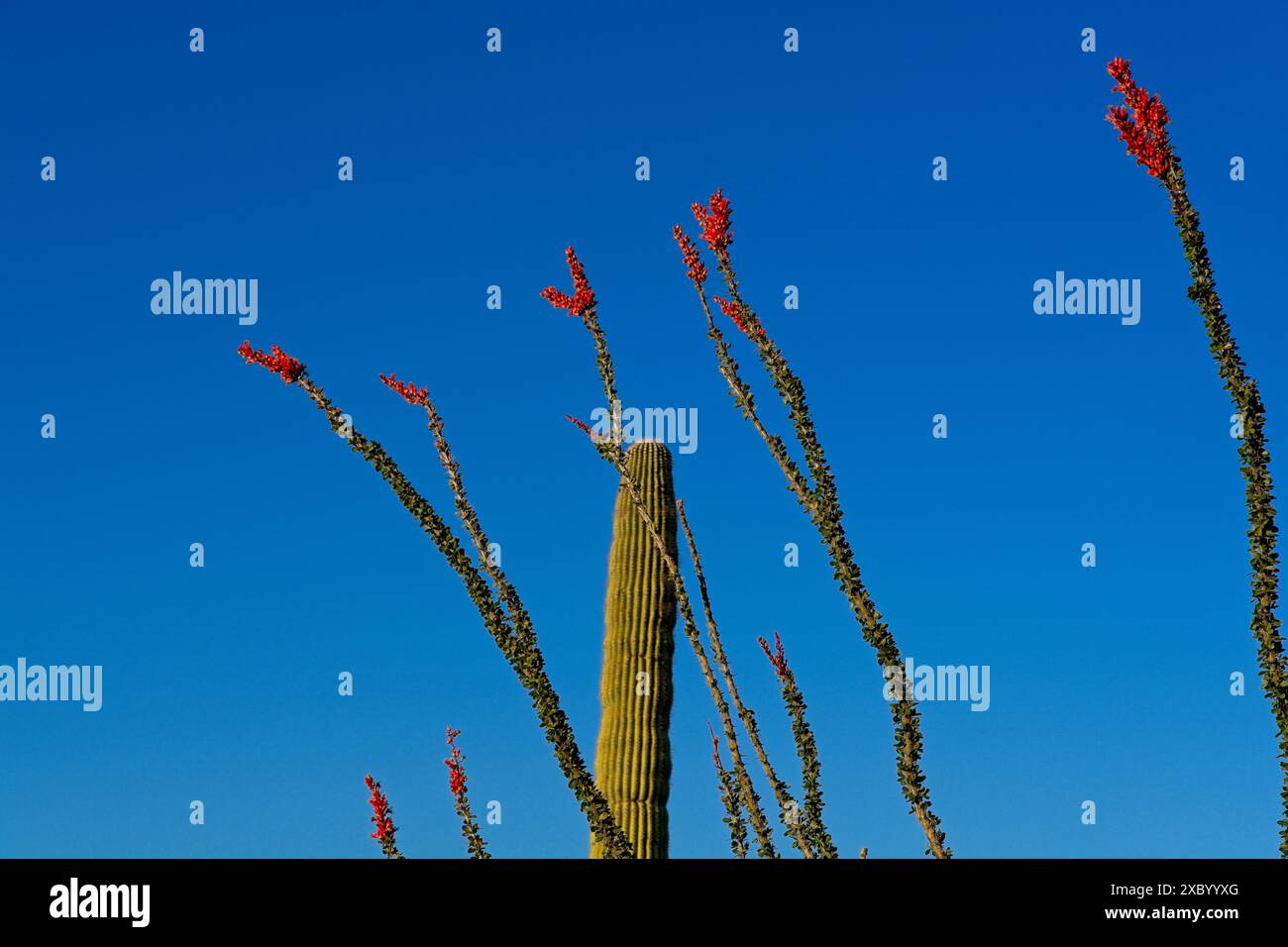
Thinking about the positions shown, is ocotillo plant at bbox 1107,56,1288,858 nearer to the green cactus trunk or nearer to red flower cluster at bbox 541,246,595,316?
red flower cluster at bbox 541,246,595,316

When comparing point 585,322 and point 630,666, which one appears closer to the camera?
point 585,322

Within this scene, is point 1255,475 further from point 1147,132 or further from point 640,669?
point 640,669

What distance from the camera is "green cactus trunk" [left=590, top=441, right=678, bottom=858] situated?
1412cm

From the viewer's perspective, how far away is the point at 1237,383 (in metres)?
5.49

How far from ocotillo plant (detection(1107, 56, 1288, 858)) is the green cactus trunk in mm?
8957

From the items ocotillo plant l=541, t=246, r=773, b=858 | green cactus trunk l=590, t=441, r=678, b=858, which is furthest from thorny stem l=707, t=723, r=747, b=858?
green cactus trunk l=590, t=441, r=678, b=858

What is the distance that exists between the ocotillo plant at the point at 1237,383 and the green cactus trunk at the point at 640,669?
29.4 ft

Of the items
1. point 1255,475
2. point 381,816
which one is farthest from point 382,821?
point 1255,475

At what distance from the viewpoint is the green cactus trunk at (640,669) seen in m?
14.1

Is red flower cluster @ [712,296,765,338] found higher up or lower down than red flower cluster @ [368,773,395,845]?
higher up
